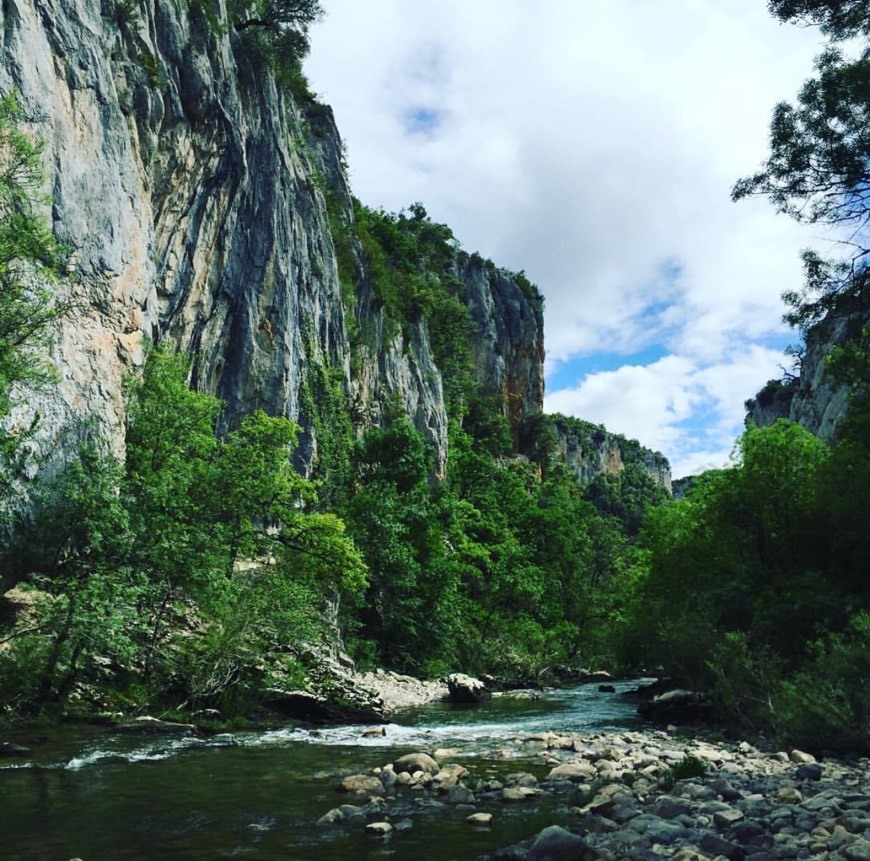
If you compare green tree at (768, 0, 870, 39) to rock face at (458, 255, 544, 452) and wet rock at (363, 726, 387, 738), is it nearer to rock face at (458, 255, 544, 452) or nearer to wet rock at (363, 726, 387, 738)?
wet rock at (363, 726, 387, 738)

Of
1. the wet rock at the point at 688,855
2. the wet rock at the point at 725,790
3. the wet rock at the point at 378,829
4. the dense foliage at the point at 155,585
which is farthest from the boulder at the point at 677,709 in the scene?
the wet rock at the point at 688,855

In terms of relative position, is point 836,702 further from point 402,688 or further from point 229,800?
point 402,688

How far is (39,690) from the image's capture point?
18.3 metres

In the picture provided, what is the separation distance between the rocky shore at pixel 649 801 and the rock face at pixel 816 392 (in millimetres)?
7912

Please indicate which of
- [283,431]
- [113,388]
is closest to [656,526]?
[283,431]

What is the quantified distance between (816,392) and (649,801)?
6740 cm

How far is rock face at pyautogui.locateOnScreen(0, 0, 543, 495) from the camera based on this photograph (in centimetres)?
2378

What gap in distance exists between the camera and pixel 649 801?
10930 millimetres

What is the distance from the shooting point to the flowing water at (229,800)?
8.87 m

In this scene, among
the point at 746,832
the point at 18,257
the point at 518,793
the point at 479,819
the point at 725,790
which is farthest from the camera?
the point at 18,257

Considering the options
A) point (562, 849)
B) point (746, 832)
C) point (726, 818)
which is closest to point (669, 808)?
point (726, 818)

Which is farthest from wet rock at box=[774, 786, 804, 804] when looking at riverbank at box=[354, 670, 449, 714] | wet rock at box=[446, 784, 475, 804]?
riverbank at box=[354, 670, 449, 714]

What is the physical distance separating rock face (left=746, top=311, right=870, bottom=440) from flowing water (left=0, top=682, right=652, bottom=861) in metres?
9.95

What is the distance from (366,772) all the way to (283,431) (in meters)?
19.2
